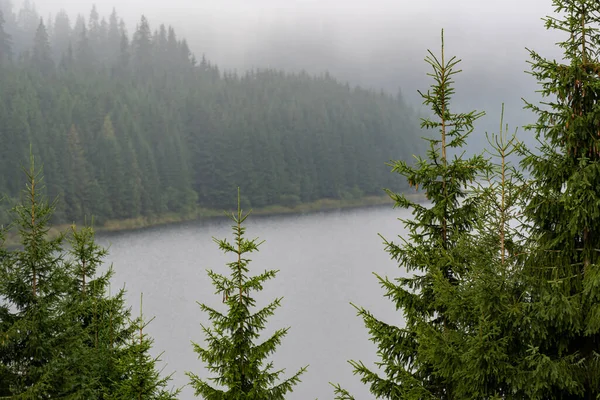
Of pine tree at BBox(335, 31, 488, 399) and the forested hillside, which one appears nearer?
pine tree at BBox(335, 31, 488, 399)

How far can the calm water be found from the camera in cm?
3462

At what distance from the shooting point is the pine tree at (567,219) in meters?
6.19

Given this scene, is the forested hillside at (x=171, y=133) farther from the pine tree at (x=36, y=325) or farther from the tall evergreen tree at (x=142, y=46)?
the pine tree at (x=36, y=325)

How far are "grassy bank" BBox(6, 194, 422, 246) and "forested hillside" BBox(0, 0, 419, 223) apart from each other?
1.83 metres

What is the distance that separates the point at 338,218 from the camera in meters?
108

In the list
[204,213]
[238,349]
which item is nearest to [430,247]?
[238,349]

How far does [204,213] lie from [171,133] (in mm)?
31783

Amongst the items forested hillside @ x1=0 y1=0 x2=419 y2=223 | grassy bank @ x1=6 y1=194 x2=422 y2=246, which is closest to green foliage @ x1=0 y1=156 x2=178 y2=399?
grassy bank @ x1=6 y1=194 x2=422 y2=246

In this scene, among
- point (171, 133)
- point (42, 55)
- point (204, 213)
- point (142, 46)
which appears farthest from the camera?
point (142, 46)

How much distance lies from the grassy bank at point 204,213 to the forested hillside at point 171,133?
1.83 m

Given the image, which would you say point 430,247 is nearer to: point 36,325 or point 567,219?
point 567,219

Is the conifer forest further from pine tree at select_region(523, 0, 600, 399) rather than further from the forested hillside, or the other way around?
the forested hillside

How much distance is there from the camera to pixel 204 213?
115m

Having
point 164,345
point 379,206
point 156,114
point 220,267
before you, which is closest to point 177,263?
point 220,267
